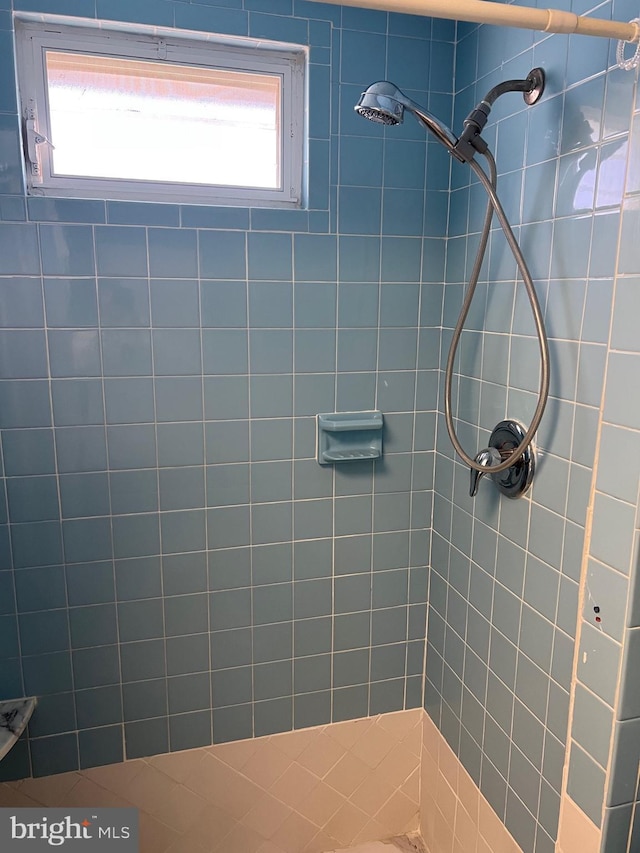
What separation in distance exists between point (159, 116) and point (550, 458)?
1329 millimetres

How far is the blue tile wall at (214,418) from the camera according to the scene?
1.54 meters

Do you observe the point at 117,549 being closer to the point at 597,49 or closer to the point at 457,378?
the point at 457,378

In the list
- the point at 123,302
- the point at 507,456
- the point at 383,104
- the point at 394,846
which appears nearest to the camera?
the point at 383,104

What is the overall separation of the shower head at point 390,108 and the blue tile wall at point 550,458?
0.20 metres

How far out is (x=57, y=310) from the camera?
153cm

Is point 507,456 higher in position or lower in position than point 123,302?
lower

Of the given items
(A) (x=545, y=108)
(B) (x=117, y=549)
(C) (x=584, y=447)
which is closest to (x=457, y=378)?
(C) (x=584, y=447)

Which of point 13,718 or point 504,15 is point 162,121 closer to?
point 504,15

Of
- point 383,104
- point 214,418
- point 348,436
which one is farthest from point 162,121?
point 348,436

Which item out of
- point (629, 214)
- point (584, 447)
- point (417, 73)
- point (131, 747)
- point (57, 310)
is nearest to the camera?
point (629, 214)

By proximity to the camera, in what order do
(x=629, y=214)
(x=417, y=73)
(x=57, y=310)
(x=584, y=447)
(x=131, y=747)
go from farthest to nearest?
(x=131, y=747), (x=417, y=73), (x=57, y=310), (x=584, y=447), (x=629, y=214)

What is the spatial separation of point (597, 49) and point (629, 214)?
360mm

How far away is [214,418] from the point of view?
5.51 ft

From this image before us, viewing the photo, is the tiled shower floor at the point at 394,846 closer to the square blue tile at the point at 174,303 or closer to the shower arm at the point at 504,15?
the square blue tile at the point at 174,303
